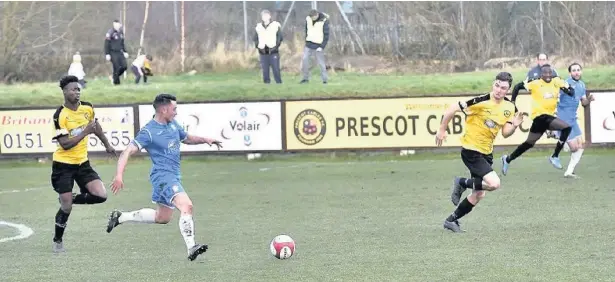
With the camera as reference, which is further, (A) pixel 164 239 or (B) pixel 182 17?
(B) pixel 182 17

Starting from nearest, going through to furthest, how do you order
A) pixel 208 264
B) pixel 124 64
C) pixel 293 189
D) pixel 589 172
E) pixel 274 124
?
pixel 208 264 → pixel 293 189 → pixel 589 172 → pixel 274 124 → pixel 124 64

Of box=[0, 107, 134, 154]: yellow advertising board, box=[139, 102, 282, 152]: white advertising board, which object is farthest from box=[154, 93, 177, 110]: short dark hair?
box=[0, 107, 134, 154]: yellow advertising board

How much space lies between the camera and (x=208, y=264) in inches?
430

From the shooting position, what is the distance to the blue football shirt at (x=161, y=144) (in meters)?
11.2

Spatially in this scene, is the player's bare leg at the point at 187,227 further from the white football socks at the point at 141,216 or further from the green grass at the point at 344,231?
the white football socks at the point at 141,216

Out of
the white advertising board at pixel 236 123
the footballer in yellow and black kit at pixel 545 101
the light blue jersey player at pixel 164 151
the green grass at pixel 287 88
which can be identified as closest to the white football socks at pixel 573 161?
the footballer in yellow and black kit at pixel 545 101

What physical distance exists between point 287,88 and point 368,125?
4.06m

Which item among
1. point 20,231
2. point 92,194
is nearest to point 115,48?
point 20,231

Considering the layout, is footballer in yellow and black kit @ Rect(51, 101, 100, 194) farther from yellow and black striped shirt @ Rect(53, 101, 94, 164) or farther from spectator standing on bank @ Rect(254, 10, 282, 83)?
spectator standing on bank @ Rect(254, 10, 282, 83)

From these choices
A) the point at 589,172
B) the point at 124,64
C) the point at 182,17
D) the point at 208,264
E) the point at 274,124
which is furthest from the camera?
the point at 182,17

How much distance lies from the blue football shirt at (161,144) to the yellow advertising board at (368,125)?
13903mm

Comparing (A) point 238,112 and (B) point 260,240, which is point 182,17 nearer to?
(A) point 238,112

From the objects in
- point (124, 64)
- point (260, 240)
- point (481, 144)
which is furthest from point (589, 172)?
point (124, 64)

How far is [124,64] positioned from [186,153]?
6574 mm
